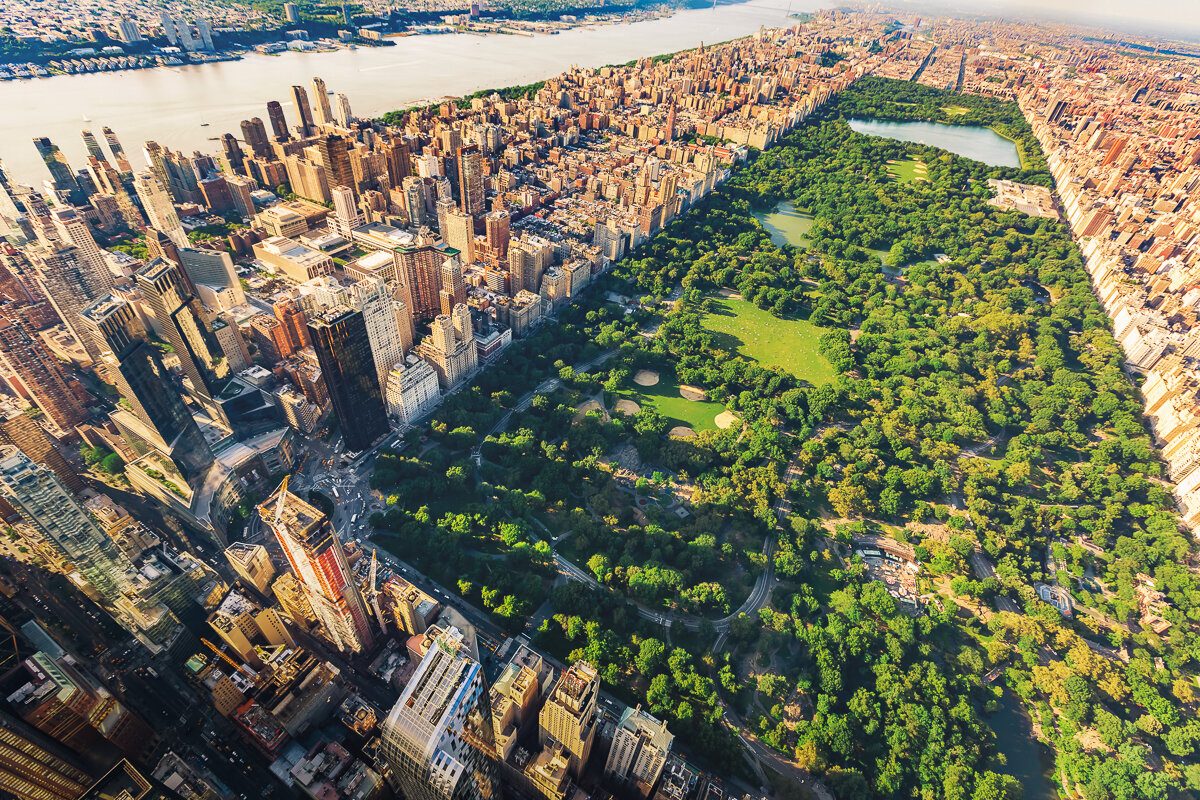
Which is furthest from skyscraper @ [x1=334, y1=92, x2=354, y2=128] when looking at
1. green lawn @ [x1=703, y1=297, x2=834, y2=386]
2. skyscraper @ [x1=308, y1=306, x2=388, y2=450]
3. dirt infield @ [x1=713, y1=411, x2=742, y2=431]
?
dirt infield @ [x1=713, y1=411, x2=742, y2=431]

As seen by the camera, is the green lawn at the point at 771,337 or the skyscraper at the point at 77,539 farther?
the green lawn at the point at 771,337

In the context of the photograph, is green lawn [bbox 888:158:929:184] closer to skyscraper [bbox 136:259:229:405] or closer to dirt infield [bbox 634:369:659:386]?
dirt infield [bbox 634:369:659:386]

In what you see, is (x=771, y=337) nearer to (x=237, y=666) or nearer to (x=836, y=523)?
(x=836, y=523)

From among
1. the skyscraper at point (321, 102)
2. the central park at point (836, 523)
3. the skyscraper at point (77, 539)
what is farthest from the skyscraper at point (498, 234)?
the skyscraper at point (321, 102)

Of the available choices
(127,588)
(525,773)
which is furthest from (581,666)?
(127,588)

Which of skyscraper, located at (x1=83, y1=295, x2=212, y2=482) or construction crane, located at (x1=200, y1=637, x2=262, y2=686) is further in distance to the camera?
skyscraper, located at (x1=83, y1=295, x2=212, y2=482)

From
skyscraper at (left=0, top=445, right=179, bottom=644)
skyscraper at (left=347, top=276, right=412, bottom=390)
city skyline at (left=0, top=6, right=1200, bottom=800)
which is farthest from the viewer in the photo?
skyscraper at (left=347, top=276, right=412, bottom=390)

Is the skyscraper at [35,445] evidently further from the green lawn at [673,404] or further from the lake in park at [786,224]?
the lake in park at [786,224]

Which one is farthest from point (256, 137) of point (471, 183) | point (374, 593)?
point (374, 593)
